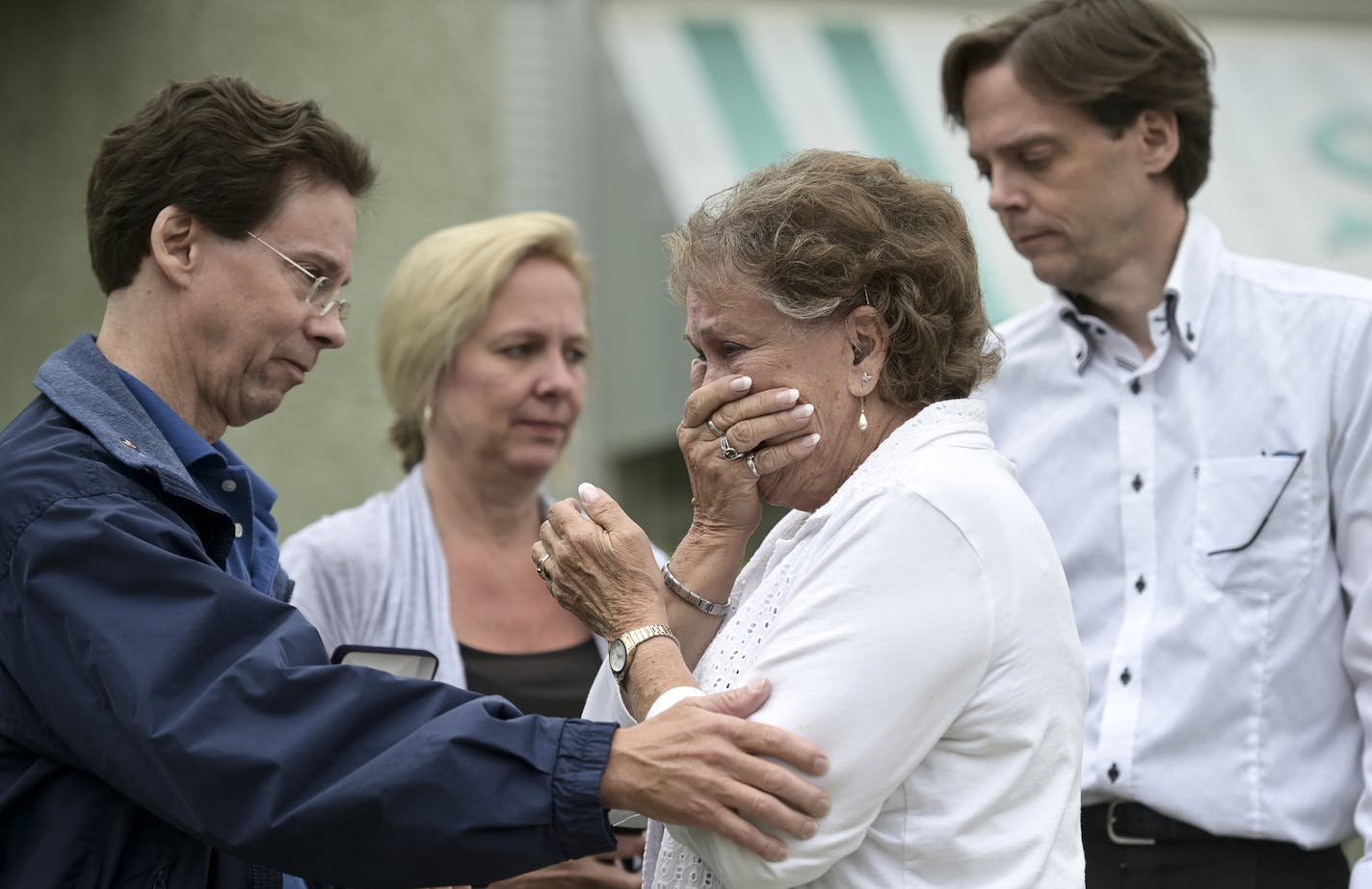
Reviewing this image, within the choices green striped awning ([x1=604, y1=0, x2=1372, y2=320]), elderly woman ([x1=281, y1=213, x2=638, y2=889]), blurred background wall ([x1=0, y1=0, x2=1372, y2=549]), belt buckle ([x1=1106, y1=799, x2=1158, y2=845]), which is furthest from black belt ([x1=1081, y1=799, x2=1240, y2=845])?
green striped awning ([x1=604, y1=0, x2=1372, y2=320])

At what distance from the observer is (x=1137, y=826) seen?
127 inches

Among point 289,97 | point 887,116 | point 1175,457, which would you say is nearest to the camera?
point 1175,457

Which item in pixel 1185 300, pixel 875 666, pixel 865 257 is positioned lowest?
pixel 875 666

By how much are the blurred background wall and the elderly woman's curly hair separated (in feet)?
11.4

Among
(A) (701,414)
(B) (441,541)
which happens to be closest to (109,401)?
(A) (701,414)

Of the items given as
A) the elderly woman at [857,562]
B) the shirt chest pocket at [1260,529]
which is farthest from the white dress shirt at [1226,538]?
the elderly woman at [857,562]

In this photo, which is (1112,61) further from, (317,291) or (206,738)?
(206,738)

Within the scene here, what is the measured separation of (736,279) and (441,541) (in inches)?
68.0

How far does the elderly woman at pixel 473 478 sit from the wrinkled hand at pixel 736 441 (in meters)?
1.18

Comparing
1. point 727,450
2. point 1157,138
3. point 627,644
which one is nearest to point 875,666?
point 627,644

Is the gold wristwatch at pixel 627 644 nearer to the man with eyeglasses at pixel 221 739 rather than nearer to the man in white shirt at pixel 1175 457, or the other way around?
the man with eyeglasses at pixel 221 739

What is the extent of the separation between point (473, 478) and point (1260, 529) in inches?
75.4

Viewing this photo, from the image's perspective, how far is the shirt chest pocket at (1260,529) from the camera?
3.25m

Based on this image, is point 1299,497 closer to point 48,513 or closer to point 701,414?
point 701,414
